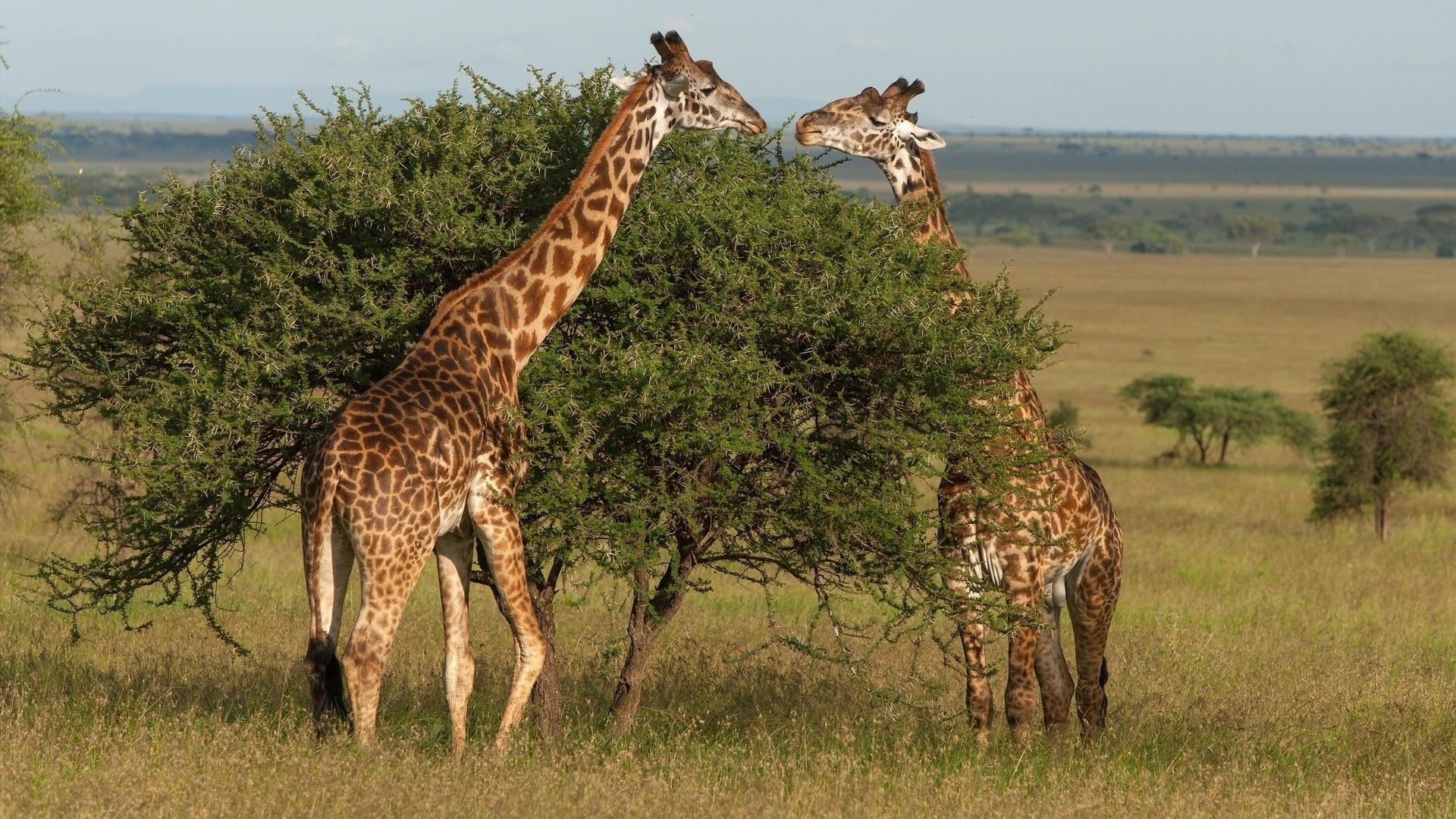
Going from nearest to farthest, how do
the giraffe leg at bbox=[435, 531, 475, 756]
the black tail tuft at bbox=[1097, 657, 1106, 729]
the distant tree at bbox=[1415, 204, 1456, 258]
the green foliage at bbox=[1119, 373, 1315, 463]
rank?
the giraffe leg at bbox=[435, 531, 475, 756] < the black tail tuft at bbox=[1097, 657, 1106, 729] < the green foliage at bbox=[1119, 373, 1315, 463] < the distant tree at bbox=[1415, 204, 1456, 258]

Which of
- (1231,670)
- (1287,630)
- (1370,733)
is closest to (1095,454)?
(1287,630)

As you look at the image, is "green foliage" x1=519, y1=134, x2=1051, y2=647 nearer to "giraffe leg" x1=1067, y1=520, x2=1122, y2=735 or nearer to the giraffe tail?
"giraffe leg" x1=1067, y1=520, x2=1122, y2=735

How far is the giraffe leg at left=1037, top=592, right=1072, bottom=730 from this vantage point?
927cm

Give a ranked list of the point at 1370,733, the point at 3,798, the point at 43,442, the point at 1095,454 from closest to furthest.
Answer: the point at 3,798 → the point at 1370,733 → the point at 43,442 → the point at 1095,454

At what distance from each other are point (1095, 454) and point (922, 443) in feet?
89.2

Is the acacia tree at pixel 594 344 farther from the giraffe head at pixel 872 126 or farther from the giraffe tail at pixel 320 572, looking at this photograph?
the giraffe tail at pixel 320 572

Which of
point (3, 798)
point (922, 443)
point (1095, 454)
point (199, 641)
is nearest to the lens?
point (3, 798)

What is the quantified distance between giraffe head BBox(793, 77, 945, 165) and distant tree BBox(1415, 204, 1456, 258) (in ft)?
481

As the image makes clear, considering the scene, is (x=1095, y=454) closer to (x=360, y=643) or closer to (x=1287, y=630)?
(x=1287, y=630)

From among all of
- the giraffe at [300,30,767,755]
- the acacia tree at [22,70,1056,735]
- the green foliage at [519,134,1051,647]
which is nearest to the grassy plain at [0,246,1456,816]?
the giraffe at [300,30,767,755]

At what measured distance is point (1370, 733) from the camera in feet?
33.1

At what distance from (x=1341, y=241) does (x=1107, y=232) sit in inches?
889

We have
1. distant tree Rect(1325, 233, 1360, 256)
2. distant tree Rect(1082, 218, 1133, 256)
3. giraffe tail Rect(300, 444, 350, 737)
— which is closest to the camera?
giraffe tail Rect(300, 444, 350, 737)

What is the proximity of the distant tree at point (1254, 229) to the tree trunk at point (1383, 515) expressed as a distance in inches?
4989
